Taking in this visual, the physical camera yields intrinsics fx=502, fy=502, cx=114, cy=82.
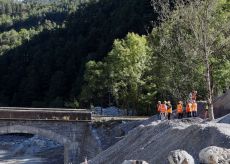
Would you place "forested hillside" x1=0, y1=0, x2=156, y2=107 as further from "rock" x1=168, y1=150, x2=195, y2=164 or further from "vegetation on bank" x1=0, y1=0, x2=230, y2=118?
"rock" x1=168, y1=150, x2=195, y2=164

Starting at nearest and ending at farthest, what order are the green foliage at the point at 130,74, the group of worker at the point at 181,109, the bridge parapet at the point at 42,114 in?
the group of worker at the point at 181,109 < the bridge parapet at the point at 42,114 < the green foliage at the point at 130,74

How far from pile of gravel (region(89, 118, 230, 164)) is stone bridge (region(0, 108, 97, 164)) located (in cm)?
1306

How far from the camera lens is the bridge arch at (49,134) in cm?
3475

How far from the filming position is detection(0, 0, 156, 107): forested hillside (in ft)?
265

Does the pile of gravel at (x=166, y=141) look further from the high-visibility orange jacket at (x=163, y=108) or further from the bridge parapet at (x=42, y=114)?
the bridge parapet at (x=42, y=114)

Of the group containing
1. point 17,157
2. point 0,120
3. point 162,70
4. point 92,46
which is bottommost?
point 17,157

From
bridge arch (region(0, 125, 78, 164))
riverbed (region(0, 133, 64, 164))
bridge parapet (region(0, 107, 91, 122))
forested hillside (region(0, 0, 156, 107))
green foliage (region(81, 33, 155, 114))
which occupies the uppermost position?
forested hillside (region(0, 0, 156, 107))

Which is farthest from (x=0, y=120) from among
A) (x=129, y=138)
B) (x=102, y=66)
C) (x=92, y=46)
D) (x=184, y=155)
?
(x=92, y=46)

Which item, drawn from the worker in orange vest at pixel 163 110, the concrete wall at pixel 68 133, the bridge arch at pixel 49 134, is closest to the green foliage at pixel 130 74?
the concrete wall at pixel 68 133

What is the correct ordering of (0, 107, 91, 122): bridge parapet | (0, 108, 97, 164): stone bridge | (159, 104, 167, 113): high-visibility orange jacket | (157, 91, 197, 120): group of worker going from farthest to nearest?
1. (0, 108, 97, 164): stone bridge
2. (0, 107, 91, 122): bridge parapet
3. (159, 104, 167, 113): high-visibility orange jacket
4. (157, 91, 197, 120): group of worker

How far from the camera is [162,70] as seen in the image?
4334 centimetres

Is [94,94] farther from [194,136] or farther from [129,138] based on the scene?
[194,136]

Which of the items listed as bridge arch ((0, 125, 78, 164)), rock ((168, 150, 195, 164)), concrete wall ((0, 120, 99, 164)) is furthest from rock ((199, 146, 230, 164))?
bridge arch ((0, 125, 78, 164))

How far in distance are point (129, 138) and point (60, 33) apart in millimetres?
91275
